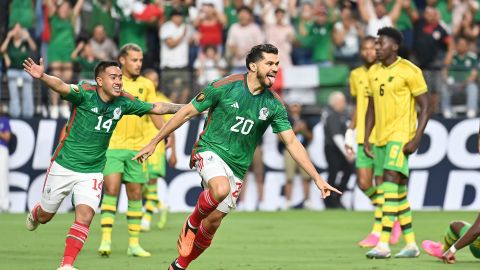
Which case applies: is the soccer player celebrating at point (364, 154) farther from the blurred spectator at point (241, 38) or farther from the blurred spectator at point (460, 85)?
the blurred spectator at point (460, 85)

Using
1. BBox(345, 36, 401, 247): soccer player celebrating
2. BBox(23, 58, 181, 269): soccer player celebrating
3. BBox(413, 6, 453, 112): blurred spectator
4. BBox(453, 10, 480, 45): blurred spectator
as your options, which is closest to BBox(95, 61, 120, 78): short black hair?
BBox(23, 58, 181, 269): soccer player celebrating

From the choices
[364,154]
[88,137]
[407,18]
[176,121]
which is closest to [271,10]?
[407,18]

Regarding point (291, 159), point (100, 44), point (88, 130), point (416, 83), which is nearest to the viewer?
point (88, 130)

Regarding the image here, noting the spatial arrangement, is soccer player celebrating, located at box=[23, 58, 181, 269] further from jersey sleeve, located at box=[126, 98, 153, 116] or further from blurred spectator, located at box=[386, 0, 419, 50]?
blurred spectator, located at box=[386, 0, 419, 50]

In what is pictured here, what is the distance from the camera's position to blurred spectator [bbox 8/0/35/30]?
21531 millimetres

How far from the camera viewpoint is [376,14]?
22.8 metres

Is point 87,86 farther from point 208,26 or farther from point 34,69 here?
point 208,26

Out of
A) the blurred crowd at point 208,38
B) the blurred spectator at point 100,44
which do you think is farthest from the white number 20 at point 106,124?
the blurred spectator at point 100,44

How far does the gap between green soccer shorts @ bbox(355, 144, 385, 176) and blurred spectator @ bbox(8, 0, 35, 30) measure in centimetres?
Answer: 849

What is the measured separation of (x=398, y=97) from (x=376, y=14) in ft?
29.9

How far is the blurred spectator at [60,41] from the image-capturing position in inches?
859

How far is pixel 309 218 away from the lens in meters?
20.6

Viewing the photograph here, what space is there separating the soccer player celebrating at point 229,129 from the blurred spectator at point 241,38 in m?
11.4

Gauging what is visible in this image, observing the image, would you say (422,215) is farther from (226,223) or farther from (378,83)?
(378,83)
